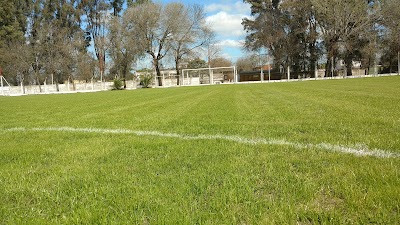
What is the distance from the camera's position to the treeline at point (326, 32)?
37.8 metres

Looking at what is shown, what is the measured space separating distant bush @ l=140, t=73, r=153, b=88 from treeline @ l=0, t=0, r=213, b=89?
2725 mm

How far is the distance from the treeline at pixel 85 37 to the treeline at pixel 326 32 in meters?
9.81

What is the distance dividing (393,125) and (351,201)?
3.23 meters

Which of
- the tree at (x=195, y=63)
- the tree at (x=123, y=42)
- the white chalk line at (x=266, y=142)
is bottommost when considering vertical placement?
the white chalk line at (x=266, y=142)

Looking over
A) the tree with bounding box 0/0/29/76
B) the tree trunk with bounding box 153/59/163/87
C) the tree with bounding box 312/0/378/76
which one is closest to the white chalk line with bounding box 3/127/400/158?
the tree with bounding box 312/0/378/76

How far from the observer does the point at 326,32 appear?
132 feet

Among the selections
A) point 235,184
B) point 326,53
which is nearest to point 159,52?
point 326,53

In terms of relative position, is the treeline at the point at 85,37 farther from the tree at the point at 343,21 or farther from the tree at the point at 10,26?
the tree at the point at 343,21

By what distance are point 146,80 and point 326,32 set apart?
27.2m

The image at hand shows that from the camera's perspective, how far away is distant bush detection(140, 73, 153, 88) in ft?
140

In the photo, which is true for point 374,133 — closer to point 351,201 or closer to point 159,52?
point 351,201

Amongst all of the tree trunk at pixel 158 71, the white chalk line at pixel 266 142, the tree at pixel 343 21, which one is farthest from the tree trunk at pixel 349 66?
the white chalk line at pixel 266 142

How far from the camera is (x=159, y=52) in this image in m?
44.9

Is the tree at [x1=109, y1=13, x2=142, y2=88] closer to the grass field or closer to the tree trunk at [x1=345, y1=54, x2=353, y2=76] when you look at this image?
the tree trunk at [x1=345, y1=54, x2=353, y2=76]
